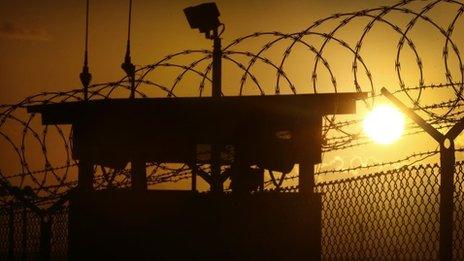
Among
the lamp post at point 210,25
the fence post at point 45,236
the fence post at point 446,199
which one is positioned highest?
the lamp post at point 210,25

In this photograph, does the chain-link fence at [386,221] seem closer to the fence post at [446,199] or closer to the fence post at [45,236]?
the fence post at [446,199]

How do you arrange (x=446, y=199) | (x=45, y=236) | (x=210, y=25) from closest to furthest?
1. (x=446, y=199)
2. (x=45, y=236)
3. (x=210, y=25)

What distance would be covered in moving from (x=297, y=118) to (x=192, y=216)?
7.59ft

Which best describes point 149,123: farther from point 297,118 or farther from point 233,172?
point 297,118

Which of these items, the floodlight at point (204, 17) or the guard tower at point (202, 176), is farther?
the floodlight at point (204, 17)

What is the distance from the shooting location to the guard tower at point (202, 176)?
834 centimetres

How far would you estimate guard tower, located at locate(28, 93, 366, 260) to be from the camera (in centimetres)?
834

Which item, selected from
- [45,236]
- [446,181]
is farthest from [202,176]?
[446,181]

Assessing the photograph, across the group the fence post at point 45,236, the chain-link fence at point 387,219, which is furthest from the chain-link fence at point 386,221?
the fence post at point 45,236

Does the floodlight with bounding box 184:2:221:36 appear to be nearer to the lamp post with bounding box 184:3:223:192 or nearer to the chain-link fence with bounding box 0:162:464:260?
the lamp post with bounding box 184:3:223:192

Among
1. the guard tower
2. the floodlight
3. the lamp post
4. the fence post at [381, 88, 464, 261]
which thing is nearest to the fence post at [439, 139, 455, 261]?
the fence post at [381, 88, 464, 261]

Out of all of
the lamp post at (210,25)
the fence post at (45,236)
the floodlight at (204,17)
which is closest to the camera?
the fence post at (45,236)

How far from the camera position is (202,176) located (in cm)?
1191

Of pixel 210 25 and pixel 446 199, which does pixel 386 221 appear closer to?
pixel 446 199
